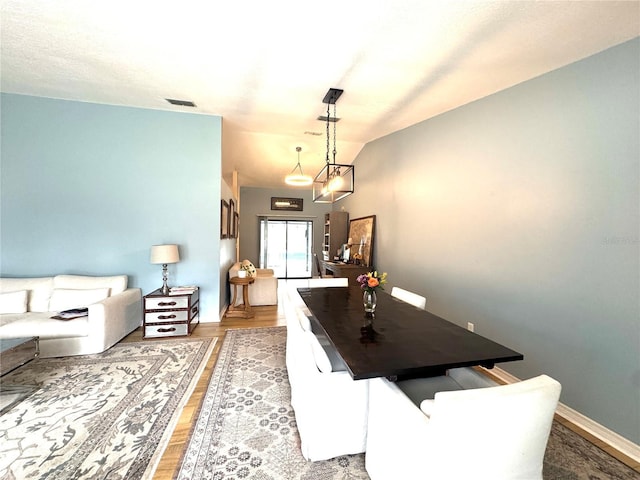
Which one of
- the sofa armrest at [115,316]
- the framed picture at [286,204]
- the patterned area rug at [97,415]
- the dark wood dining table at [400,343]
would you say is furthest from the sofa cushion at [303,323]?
the framed picture at [286,204]

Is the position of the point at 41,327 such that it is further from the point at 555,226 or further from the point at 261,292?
the point at 555,226

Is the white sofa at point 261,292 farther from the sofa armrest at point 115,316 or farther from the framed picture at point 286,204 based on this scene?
the framed picture at point 286,204

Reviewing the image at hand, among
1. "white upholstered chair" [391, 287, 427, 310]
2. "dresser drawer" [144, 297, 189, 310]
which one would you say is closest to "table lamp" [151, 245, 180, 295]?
"dresser drawer" [144, 297, 189, 310]

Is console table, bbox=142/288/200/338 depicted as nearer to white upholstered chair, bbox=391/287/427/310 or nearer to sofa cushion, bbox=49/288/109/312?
sofa cushion, bbox=49/288/109/312

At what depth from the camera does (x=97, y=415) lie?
1983 mm

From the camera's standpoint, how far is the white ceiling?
1.85m

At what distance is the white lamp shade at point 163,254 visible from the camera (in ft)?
11.7

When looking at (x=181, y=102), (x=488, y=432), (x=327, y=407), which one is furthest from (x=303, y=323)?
(x=181, y=102)

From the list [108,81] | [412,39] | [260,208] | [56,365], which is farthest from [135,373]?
[260,208]

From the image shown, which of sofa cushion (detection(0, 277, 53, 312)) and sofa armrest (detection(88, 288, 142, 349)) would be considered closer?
sofa armrest (detection(88, 288, 142, 349))

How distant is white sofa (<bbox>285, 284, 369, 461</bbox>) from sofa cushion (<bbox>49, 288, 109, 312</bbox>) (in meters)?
3.21

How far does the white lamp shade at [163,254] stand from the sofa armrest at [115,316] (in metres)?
0.59

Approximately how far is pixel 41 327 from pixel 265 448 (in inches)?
111

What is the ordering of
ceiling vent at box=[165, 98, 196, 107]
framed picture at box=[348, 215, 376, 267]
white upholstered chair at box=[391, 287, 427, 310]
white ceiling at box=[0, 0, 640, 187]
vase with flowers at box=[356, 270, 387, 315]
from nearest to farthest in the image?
1. white ceiling at box=[0, 0, 640, 187]
2. vase with flowers at box=[356, 270, 387, 315]
3. white upholstered chair at box=[391, 287, 427, 310]
4. ceiling vent at box=[165, 98, 196, 107]
5. framed picture at box=[348, 215, 376, 267]
